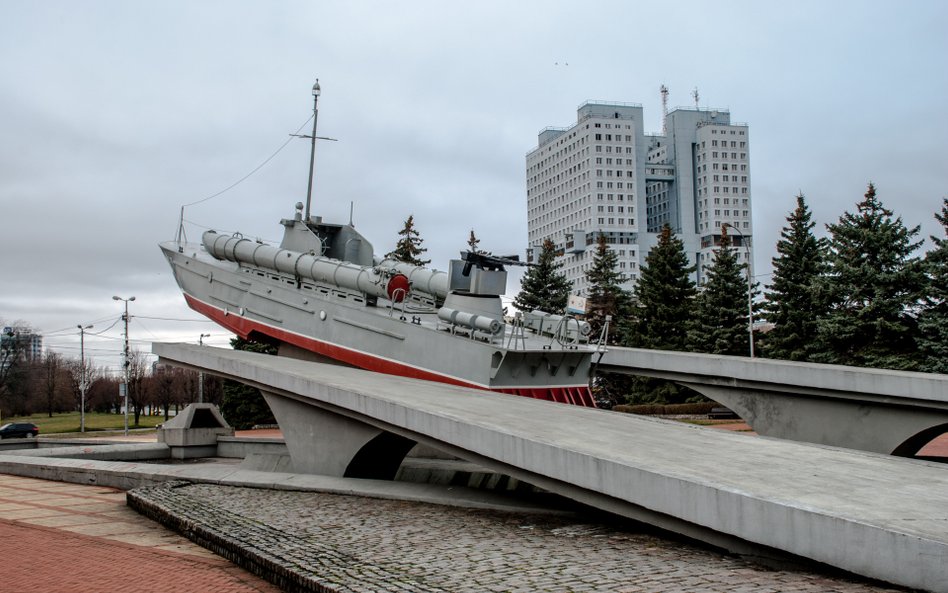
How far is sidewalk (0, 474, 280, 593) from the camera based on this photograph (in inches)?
290

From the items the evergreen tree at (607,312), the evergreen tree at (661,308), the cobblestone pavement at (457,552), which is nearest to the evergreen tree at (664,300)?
the evergreen tree at (661,308)

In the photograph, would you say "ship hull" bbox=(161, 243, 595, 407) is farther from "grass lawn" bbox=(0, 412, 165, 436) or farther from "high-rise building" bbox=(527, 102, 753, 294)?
"high-rise building" bbox=(527, 102, 753, 294)

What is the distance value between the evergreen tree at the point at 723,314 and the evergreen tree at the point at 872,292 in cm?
594

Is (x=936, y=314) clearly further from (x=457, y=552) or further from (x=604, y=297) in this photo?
(x=457, y=552)

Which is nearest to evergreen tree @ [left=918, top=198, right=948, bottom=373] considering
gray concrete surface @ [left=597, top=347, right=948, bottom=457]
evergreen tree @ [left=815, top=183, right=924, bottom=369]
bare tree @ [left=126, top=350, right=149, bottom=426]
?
evergreen tree @ [left=815, top=183, right=924, bottom=369]

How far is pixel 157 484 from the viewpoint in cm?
1311

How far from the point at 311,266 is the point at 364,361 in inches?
135

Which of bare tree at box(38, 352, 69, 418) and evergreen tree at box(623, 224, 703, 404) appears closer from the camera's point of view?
evergreen tree at box(623, 224, 703, 404)

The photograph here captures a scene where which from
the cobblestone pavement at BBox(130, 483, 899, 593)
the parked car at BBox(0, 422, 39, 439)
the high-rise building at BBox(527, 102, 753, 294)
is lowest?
the parked car at BBox(0, 422, 39, 439)

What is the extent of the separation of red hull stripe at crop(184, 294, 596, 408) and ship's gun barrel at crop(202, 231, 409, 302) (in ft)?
5.17

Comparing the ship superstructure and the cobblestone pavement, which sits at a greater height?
the ship superstructure

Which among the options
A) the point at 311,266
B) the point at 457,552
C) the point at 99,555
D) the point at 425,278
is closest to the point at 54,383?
the point at 311,266

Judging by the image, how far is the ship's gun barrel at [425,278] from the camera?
2042cm

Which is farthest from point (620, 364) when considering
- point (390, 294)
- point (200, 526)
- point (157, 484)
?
point (200, 526)
